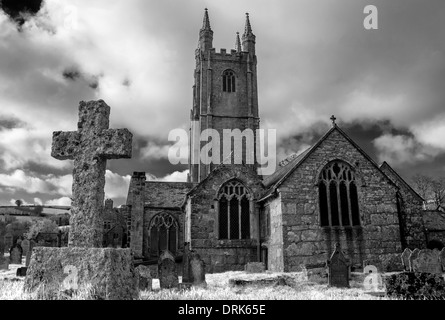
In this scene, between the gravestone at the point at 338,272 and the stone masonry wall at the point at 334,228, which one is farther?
the stone masonry wall at the point at 334,228

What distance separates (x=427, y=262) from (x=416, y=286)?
272 inches

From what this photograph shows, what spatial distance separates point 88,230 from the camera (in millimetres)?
5137

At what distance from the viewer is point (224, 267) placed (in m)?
17.4

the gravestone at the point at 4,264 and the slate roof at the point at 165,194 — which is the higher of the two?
the slate roof at the point at 165,194

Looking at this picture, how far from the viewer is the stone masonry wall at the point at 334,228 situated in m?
15.2

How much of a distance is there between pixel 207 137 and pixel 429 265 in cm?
2961

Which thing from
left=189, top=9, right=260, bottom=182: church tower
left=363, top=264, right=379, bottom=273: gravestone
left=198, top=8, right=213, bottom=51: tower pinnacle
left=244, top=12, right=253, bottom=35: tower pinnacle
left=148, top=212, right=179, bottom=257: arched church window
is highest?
left=244, top=12, right=253, bottom=35: tower pinnacle

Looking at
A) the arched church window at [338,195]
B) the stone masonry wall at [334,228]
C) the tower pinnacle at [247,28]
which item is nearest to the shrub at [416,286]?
the stone masonry wall at [334,228]

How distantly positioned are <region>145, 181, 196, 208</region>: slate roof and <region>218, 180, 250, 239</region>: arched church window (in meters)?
6.51

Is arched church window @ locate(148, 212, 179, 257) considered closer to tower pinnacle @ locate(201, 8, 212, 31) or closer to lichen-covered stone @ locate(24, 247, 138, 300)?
lichen-covered stone @ locate(24, 247, 138, 300)

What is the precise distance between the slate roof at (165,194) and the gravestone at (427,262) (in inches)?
601

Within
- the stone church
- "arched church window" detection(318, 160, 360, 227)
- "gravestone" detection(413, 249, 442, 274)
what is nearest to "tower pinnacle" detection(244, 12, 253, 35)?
the stone church

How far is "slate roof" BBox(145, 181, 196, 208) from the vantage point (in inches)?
977

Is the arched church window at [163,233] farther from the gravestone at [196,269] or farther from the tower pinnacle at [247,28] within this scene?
the tower pinnacle at [247,28]
